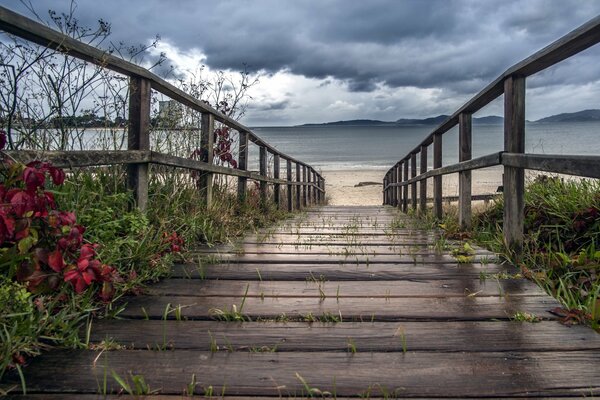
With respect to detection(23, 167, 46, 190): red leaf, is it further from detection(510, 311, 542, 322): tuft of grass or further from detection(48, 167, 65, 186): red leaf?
detection(510, 311, 542, 322): tuft of grass

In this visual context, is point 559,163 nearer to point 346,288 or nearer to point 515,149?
point 515,149

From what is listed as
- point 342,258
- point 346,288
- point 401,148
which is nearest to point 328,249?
point 342,258

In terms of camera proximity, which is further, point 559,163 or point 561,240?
point 561,240

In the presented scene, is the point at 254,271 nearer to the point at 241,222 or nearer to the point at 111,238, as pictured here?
the point at 111,238

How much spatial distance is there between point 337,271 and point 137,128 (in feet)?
5.42

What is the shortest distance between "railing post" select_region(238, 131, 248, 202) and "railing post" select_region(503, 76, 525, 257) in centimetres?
348

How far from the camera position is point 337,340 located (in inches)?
72.5

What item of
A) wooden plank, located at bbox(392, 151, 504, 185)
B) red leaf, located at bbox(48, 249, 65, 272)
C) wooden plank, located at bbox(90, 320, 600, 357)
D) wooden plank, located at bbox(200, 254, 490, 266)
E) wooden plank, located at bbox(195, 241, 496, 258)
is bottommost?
wooden plank, located at bbox(90, 320, 600, 357)

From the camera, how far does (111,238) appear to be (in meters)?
2.74

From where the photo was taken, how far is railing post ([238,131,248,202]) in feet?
19.9

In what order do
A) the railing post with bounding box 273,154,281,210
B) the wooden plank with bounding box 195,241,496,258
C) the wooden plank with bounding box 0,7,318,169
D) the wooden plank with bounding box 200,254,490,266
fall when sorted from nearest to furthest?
the wooden plank with bounding box 0,7,318,169, the wooden plank with bounding box 200,254,490,266, the wooden plank with bounding box 195,241,496,258, the railing post with bounding box 273,154,281,210

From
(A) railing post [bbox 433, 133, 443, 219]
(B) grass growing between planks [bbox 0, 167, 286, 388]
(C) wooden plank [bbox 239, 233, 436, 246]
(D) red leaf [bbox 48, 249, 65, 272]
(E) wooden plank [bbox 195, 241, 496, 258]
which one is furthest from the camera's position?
(A) railing post [bbox 433, 133, 443, 219]

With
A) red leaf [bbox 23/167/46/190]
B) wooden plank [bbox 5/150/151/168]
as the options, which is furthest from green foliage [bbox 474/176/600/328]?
wooden plank [bbox 5/150/151/168]

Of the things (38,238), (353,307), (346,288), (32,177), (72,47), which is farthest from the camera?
(346,288)
